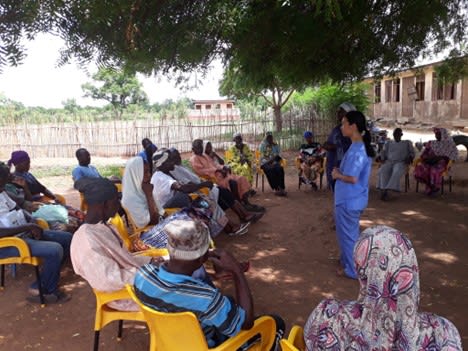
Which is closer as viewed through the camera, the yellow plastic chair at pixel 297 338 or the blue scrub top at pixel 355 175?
the yellow plastic chair at pixel 297 338

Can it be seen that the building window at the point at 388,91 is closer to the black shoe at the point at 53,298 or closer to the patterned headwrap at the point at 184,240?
the black shoe at the point at 53,298

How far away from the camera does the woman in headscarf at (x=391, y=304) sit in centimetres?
153

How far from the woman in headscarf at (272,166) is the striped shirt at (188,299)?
6039 millimetres

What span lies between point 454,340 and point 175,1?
234 centimetres

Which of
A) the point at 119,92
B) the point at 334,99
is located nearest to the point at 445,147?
the point at 334,99

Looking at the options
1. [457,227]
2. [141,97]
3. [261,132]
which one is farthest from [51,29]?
[141,97]

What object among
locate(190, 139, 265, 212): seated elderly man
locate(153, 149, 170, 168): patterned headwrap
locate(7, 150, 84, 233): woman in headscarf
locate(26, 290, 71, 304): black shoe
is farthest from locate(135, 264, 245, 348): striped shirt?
locate(190, 139, 265, 212): seated elderly man

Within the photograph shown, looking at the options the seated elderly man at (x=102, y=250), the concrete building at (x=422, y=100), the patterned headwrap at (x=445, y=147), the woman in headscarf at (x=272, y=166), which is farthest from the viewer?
the concrete building at (x=422, y=100)

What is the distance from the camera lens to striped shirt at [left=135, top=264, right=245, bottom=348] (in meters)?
1.96

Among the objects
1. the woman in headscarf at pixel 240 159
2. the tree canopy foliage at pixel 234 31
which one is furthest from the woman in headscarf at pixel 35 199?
the woman in headscarf at pixel 240 159

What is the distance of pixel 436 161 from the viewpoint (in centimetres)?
757

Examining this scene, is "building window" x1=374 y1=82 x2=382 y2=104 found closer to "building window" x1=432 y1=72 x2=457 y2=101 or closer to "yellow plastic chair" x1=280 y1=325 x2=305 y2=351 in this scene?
"building window" x1=432 y1=72 x2=457 y2=101

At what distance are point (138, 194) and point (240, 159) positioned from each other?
398cm

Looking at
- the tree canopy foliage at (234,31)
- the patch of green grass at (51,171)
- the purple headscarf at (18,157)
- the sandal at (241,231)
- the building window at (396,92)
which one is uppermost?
the building window at (396,92)
